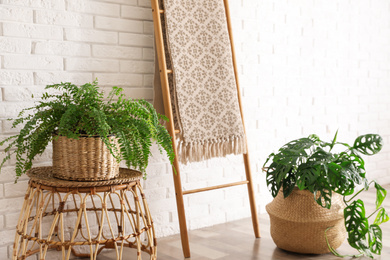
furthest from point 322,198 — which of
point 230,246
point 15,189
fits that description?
point 15,189

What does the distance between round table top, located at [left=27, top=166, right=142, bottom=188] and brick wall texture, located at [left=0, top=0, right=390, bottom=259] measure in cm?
26

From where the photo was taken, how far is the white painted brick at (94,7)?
7.73 feet

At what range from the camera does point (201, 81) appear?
2586 millimetres

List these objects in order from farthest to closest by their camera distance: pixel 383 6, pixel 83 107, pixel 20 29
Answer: pixel 383 6
pixel 20 29
pixel 83 107

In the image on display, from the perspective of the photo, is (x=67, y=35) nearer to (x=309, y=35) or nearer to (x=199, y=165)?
(x=199, y=165)

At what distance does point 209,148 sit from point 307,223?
64 centimetres

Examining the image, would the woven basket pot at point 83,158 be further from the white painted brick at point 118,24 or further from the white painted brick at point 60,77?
the white painted brick at point 118,24

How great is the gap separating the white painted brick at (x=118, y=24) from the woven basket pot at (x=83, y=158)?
0.80 m

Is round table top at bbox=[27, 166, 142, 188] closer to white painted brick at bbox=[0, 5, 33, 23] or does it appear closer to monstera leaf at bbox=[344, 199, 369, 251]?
white painted brick at bbox=[0, 5, 33, 23]

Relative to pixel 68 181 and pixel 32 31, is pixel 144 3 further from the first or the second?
pixel 68 181

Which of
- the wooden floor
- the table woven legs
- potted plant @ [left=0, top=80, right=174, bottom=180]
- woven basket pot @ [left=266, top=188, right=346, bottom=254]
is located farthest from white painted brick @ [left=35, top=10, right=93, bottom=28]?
woven basket pot @ [left=266, top=188, right=346, bottom=254]

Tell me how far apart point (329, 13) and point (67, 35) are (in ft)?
7.03

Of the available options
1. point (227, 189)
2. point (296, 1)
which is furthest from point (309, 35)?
point (227, 189)

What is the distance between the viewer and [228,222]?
3.07m
